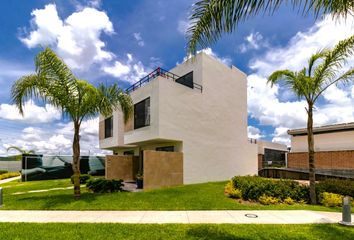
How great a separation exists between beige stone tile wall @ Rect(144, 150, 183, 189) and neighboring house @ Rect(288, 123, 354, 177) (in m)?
11.2

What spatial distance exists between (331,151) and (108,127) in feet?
64.8

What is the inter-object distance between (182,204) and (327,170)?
14145 mm

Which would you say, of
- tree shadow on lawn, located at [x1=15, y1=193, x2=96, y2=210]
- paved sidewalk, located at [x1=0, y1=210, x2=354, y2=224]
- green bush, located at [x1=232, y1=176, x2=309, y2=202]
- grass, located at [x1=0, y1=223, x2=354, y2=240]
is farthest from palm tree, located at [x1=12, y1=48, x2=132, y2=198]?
green bush, located at [x1=232, y1=176, x2=309, y2=202]

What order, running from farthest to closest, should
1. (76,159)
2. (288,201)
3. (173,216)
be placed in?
(76,159)
(288,201)
(173,216)

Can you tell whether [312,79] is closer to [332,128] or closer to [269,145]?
[332,128]

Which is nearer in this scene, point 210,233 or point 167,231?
point 210,233

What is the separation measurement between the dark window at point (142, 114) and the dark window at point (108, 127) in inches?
266

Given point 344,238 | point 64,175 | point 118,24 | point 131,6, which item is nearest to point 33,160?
point 64,175

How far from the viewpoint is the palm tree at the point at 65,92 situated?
977cm

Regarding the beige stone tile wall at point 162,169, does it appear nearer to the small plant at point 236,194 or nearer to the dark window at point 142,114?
the dark window at point 142,114

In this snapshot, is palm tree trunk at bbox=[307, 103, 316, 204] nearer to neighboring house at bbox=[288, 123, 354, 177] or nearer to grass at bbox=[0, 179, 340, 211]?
grass at bbox=[0, 179, 340, 211]

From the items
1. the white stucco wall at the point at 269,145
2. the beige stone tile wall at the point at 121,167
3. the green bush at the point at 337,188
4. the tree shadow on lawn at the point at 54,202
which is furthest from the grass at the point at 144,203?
the white stucco wall at the point at 269,145

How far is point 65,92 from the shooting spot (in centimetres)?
1032

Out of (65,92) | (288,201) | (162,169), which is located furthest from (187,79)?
(288,201)
